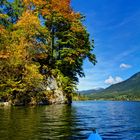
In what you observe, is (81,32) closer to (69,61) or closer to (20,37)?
(69,61)

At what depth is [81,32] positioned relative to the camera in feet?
218

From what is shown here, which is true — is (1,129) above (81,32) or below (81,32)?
below

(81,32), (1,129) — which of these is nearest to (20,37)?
(81,32)

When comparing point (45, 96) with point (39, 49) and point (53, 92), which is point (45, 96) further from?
point (39, 49)

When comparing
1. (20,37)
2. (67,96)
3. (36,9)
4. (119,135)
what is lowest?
(119,135)

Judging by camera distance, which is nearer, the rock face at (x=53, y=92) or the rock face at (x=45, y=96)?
the rock face at (x=45, y=96)

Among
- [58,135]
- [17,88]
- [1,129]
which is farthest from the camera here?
[17,88]

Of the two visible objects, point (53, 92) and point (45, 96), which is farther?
point (53, 92)

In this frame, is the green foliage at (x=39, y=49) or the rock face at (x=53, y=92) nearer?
the green foliage at (x=39, y=49)

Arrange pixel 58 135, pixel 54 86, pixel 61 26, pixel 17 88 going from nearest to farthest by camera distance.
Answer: pixel 58 135 < pixel 17 88 < pixel 54 86 < pixel 61 26

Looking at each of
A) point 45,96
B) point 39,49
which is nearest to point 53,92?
point 45,96

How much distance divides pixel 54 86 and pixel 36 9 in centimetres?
1455

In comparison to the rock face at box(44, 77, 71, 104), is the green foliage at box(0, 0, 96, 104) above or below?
above

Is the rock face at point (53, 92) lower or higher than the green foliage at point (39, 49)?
lower
